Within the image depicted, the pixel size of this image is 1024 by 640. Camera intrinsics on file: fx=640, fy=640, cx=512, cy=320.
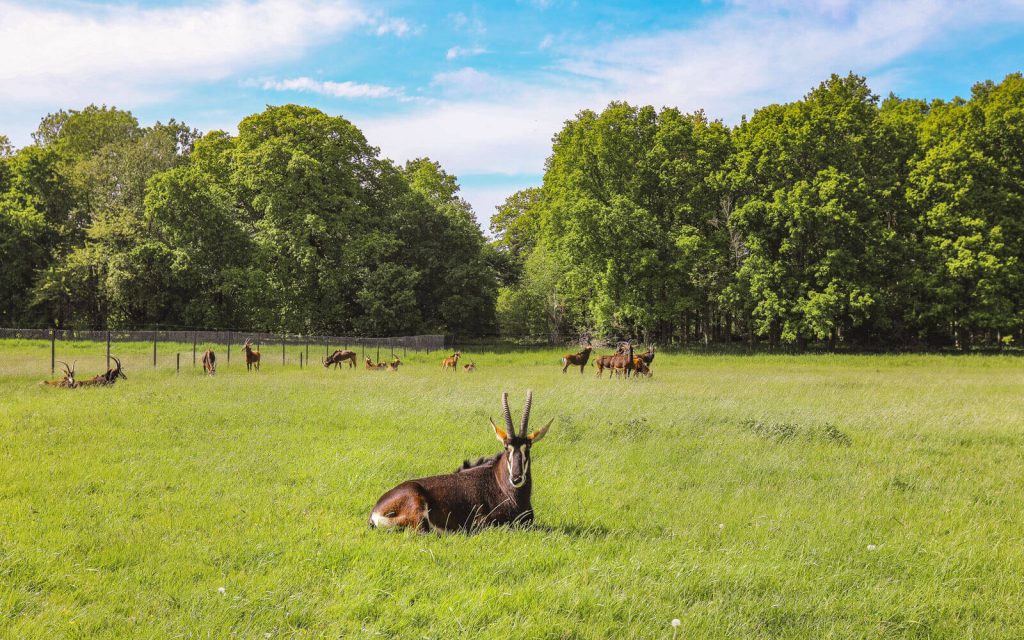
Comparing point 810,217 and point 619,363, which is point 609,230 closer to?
point 810,217

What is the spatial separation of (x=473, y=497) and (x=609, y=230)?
39434 mm

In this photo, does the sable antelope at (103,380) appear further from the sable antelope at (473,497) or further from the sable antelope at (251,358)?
the sable antelope at (473,497)

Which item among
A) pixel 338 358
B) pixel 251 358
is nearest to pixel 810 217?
pixel 338 358

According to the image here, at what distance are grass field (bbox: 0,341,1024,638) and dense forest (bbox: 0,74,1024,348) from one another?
29090 mm

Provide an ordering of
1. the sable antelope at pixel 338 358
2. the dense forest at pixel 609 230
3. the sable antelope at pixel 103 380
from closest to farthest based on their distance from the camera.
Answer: the sable antelope at pixel 103 380 → the sable antelope at pixel 338 358 → the dense forest at pixel 609 230

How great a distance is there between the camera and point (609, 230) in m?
45.1

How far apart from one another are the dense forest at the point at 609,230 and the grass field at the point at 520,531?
95.4ft

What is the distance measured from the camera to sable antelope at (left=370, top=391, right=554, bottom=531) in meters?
6.97

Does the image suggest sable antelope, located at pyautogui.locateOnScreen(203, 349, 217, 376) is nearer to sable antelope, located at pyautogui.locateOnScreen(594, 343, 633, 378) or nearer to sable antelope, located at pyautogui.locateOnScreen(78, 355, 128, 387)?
sable antelope, located at pyautogui.locateOnScreen(78, 355, 128, 387)

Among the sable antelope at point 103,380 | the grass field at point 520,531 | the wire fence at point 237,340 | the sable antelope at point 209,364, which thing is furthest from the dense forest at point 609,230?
the grass field at point 520,531

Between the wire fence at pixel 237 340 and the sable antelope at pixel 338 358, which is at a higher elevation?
the wire fence at pixel 237 340

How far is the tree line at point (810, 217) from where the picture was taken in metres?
41.7

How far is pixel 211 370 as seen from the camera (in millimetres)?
26328

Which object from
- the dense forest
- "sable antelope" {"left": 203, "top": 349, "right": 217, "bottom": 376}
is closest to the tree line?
the dense forest
